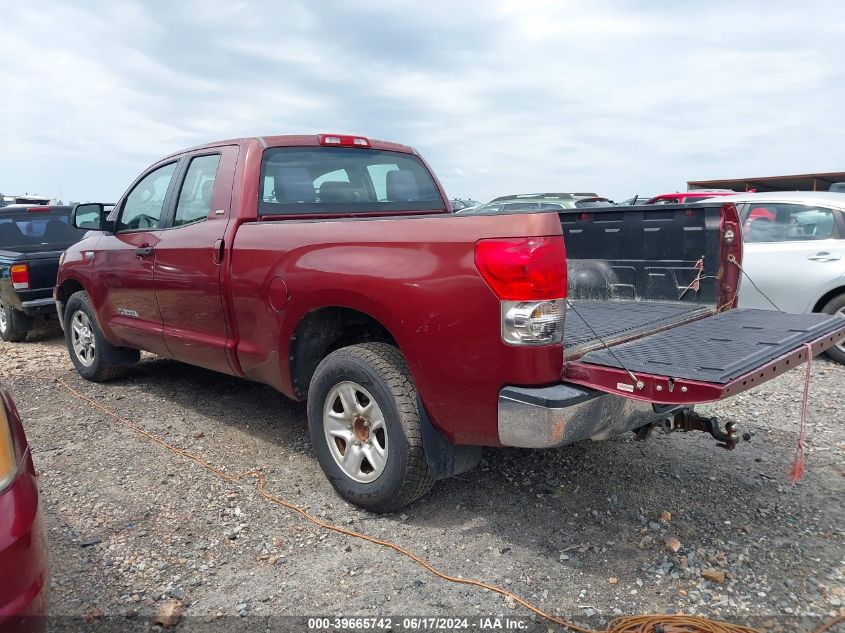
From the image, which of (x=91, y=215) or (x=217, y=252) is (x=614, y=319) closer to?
(x=217, y=252)

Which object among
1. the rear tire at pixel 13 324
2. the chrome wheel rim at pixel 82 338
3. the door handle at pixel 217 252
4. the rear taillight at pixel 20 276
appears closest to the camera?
the door handle at pixel 217 252

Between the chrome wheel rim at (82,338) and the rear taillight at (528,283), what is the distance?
434 cm

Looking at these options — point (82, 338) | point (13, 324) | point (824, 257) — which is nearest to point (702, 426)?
point (824, 257)

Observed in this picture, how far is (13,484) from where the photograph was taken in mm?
1925

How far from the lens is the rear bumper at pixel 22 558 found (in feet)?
5.85

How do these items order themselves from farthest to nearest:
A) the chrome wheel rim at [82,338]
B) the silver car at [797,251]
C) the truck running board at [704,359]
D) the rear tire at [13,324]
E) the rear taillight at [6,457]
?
the rear tire at [13,324]
the silver car at [797,251]
the chrome wheel rim at [82,338]
the truck running board at [704,359]
the rear taillight at [6,457]

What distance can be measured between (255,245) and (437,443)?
155 centimetres

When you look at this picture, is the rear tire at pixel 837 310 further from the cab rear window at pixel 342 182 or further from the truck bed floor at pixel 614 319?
the cab rear window at pixel 342 182

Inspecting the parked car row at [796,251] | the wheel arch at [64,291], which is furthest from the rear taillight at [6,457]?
the parked car row at [796,251]

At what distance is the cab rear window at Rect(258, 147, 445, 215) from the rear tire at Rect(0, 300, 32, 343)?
5520mm

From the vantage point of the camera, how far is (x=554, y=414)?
97.7 inches

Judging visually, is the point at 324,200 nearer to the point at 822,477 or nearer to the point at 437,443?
the point at 437,443

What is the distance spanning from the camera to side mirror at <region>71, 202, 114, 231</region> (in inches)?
203

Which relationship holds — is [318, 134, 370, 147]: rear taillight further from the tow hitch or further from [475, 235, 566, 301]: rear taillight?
the tow hitch
